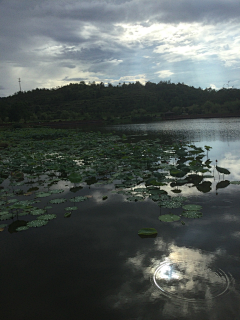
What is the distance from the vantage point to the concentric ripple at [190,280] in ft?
8.32

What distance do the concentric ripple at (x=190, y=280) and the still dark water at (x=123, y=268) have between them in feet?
0.04

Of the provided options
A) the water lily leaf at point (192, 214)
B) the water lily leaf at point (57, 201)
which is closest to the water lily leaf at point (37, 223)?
the water lily leaf at point (57, 201)

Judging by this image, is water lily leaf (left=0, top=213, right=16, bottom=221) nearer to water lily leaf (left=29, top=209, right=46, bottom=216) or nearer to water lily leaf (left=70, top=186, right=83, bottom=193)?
water lily leaf (left=29, top=209, right=46, bottom=216)

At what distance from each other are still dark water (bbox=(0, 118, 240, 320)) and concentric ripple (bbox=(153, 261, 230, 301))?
0.01 metres

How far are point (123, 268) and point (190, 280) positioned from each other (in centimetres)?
85

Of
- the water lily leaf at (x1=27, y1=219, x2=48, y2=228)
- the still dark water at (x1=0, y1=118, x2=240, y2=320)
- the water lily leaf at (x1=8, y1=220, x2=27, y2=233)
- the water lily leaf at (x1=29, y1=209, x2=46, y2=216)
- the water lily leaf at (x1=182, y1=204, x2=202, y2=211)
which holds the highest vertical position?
the water lily leaf at (x1=29, y1=209, x2=46, y2=216)

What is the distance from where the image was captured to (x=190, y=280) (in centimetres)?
273

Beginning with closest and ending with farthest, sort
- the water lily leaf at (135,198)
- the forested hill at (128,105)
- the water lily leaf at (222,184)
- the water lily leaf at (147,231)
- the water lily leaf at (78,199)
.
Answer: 1. the water lily leaf at (147,231)
2. the water lily leaf at (135,198)
3. the water lily leaf at (78,199)
4. the water lily leaf at (222,184)
5. the forested hill at (128,105)

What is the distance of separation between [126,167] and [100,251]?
521cm

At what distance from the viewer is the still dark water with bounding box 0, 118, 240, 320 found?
7.94ft

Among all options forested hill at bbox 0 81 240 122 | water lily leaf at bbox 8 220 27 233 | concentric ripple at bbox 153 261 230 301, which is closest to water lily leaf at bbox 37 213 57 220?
water lily leaf at bbox 8 220 27 233

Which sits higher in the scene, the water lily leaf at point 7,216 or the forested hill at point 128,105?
the forested hill at point 128,105

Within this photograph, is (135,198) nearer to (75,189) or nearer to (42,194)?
(75,189)

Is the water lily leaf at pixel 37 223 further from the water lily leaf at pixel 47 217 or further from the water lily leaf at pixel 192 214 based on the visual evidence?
the water lily leaf at pixel 192 214
